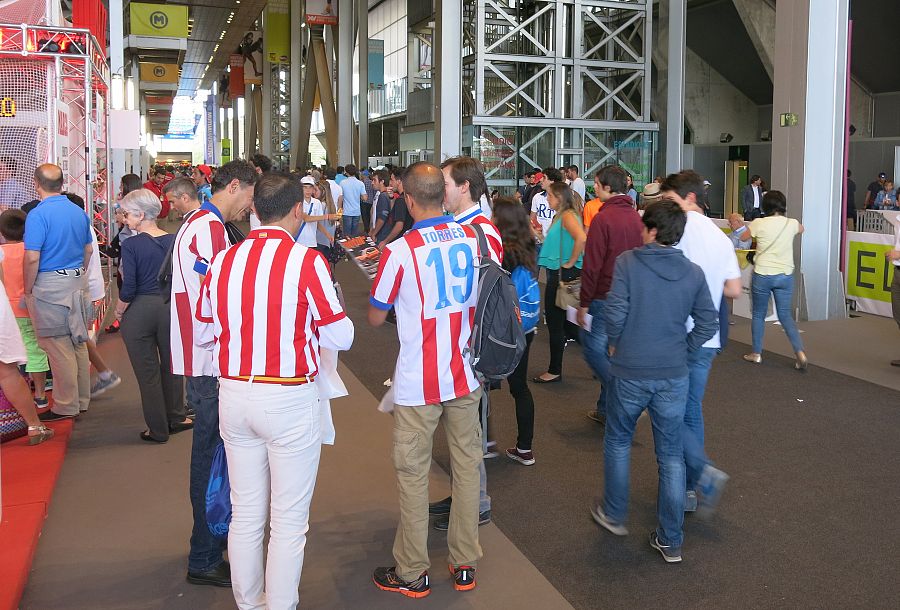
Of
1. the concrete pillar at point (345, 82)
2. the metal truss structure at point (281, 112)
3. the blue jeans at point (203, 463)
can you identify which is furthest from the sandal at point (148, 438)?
the metal truss structure at point (281, 112)

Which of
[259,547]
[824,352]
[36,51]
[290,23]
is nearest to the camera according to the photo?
[259,547]

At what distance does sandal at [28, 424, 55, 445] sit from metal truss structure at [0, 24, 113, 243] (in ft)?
10.9

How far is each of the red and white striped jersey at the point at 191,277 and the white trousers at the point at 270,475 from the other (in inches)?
25.5

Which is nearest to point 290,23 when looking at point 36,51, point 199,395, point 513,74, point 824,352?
point 513,74

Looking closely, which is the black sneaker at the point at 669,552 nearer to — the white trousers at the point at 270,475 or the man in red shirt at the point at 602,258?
the man in red shirt at the point at 602,258

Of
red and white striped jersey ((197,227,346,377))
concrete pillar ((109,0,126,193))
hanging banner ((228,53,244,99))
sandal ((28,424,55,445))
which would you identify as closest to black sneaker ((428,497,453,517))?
red and white striped jersey ((197,227,346,377))

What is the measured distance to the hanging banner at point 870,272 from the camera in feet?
32.4

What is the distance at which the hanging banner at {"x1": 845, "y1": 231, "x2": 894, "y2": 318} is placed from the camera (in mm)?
9867

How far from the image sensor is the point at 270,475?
3023 millimetres

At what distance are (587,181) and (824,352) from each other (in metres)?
10.8

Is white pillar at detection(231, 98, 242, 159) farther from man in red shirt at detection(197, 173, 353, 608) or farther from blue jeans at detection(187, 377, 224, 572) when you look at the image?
man in red shirt at detection(197, 173, 353, 608)

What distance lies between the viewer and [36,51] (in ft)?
25.1

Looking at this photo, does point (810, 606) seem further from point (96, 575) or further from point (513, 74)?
point (513, 74)

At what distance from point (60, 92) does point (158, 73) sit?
2094cm
